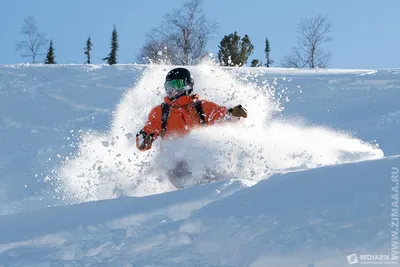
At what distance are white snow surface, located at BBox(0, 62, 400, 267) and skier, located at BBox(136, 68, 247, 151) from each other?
0.18 metres

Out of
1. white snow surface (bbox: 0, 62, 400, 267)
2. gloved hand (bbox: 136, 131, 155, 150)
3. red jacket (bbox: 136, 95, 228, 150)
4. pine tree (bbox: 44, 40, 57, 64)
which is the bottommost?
white snow surface (bbox: 0, 62, 400, 267)

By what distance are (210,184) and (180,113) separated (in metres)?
2.15

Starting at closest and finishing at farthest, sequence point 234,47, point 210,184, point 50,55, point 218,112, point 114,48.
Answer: point 210,184, point 218,112, point 234,47, point 50,55, point 114,48

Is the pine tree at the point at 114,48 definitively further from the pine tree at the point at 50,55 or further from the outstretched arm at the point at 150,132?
the outstretched arm at the point at 150,132

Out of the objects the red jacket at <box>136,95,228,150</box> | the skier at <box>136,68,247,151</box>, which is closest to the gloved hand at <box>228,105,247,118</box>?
the skier at <box>136,68,247,151</box>

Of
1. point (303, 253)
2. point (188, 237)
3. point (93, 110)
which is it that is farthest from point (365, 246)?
point (93, 110)

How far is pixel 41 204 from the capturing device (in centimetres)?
763

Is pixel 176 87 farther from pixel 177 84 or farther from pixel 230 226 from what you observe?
pixel 230 226

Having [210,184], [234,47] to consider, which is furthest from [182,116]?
[234,47]

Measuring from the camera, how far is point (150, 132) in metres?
6.34

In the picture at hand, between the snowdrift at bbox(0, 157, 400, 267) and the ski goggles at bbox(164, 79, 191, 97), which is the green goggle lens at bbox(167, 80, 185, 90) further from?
the snowdrift at bbox(0, 157, 400, 267)

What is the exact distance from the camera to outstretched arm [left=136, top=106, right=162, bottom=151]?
20.7 feet

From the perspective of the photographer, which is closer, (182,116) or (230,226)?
(230,226)

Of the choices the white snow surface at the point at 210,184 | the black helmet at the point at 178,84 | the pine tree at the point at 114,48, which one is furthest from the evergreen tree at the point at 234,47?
the black helmet at the point at 178,84
